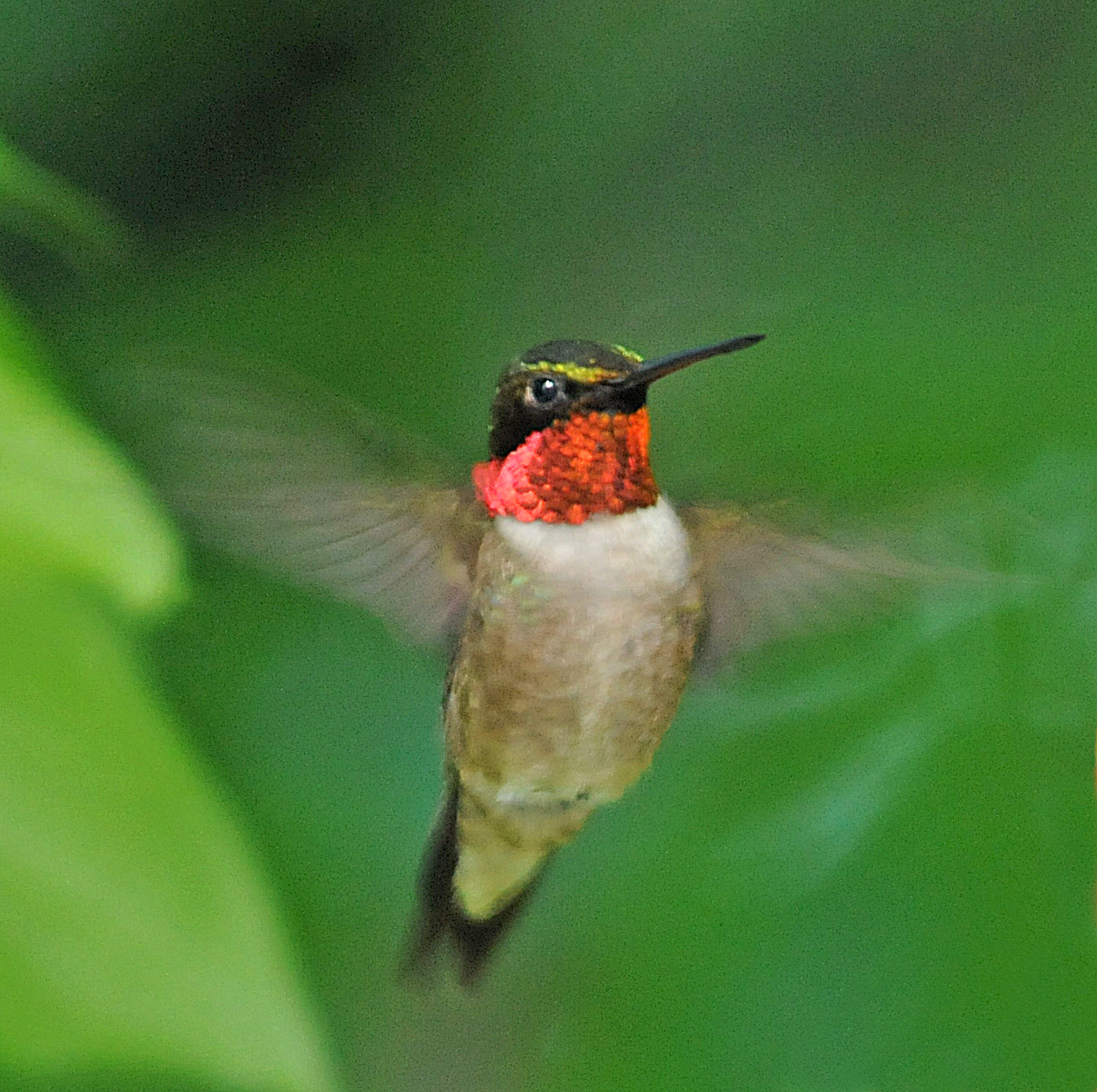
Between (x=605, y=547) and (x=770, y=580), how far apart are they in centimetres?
9

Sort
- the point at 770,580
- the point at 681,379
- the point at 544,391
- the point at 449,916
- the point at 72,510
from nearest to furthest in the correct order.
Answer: the point at 72,510 → the point at 544,391 → the point at 770,580 → the point at 449,916 → the point at 681,379

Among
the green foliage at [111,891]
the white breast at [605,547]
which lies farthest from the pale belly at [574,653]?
the green foliage at [111,891]

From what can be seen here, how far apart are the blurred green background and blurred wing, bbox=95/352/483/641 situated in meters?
0.23

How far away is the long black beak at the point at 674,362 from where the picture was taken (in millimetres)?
372

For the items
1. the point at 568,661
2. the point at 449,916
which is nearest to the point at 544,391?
the point at 568,661

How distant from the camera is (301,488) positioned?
454 millimetres

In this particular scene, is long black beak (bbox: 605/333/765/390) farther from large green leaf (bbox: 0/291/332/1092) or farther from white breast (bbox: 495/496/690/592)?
large green leaf (bbox: 0/291/332/1092)

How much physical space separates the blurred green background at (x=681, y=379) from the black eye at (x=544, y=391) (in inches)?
11.3

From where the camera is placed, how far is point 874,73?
0.86 meters

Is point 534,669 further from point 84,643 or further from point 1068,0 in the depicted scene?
point 1068,0

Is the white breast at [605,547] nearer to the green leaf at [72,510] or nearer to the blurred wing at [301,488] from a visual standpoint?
the blurred wing at [301,488]

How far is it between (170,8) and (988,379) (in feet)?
1.67

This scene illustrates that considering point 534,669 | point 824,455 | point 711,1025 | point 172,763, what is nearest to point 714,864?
point 711,1025

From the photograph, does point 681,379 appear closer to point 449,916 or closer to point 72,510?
point 449,916
